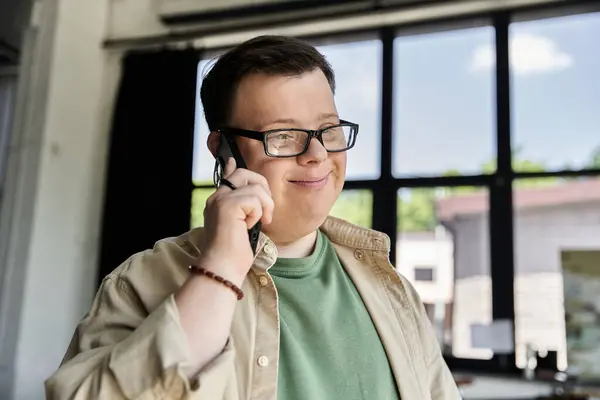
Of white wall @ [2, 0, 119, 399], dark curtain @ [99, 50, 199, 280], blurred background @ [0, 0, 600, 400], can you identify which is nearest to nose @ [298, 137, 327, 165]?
blurred background @ [0, 0, 600, 400]

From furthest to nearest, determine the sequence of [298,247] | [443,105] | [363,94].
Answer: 1. [363,94]
2. [443,105]
3. [298,247]

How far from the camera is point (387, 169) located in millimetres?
3676

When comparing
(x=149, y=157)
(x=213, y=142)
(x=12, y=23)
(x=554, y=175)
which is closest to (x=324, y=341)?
(x=213, y=142)

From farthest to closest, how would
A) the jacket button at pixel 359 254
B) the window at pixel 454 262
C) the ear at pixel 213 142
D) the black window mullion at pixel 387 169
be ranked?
the black window mullion at pixel 387 169
the window at pixel 454 262
the jacket button at pixel 359 254
the ear at pixel 213 142

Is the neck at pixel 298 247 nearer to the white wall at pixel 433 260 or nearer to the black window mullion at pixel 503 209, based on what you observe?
the white wall at pixel 433 260

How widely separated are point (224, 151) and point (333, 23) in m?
3.28

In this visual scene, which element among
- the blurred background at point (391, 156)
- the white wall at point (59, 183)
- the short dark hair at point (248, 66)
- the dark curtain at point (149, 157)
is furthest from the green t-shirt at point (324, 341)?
the white wall at point (59, 183)

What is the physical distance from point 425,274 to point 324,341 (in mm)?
2871

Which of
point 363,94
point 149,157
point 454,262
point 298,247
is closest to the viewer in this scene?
point 298,247

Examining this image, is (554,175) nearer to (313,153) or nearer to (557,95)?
(557,95)

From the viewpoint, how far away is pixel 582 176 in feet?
10.9

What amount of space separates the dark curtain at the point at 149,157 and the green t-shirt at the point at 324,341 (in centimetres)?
313

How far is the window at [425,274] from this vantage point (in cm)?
349

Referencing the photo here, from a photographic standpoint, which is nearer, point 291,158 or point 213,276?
point 213,276
